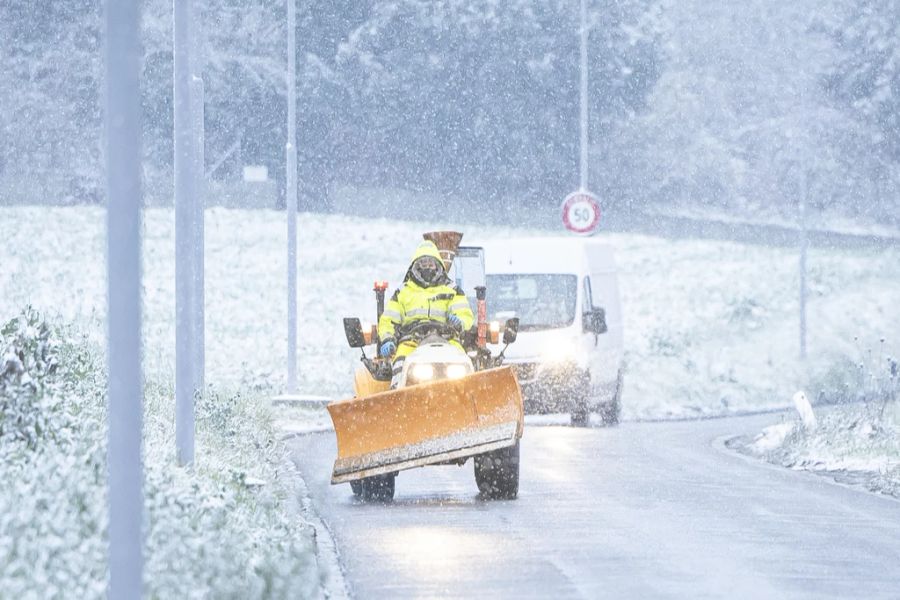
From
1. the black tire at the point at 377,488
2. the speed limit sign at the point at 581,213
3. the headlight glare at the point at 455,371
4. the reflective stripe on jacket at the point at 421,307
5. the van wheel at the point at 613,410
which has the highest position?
the speed limit sign at the point at 581,213

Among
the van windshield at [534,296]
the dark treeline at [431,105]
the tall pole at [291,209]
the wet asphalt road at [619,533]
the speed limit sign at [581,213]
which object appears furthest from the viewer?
the dark treeline at [431,105]

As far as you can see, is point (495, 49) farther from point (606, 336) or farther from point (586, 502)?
point (586, 502)

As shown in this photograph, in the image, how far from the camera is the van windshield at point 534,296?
1003 inches

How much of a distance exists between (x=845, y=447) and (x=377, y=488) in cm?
665

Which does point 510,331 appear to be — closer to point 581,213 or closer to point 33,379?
point 33,379

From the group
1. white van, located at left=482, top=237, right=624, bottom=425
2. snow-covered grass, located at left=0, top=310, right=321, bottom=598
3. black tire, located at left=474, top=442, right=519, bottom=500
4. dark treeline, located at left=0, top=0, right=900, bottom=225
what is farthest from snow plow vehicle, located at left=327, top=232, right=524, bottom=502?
dark treeline, located at left=0, top=0, right=900, bottom=225

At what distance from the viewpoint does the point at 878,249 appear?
187 ft

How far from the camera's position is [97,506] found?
9.71 metres

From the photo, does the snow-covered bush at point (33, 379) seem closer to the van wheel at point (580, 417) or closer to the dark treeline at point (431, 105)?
the van wheel at point (580, 417)

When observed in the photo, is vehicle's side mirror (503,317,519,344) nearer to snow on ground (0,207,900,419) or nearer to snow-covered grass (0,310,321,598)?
snow-covered grass (0,310,321,598)

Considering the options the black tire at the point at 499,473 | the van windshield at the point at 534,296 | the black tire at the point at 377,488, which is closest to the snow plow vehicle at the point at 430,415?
the black tire at the point at 499,473

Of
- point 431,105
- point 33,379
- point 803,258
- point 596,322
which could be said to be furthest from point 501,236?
point 33,379

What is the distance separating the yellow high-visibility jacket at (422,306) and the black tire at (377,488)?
45.5 inches

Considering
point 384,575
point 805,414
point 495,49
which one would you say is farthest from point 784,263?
point 384,575
